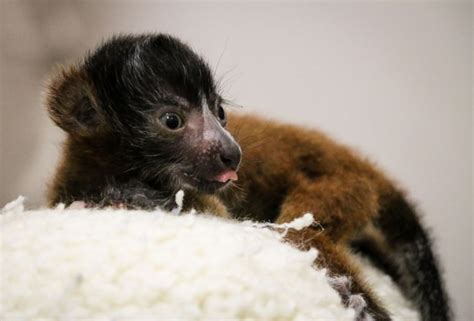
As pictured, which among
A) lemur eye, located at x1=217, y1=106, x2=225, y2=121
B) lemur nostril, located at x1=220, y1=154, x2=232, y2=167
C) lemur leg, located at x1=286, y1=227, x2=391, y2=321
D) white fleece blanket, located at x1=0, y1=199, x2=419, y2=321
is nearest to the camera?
white fleece blanket, located at x1=0, y1=199, x2=419, y2=321

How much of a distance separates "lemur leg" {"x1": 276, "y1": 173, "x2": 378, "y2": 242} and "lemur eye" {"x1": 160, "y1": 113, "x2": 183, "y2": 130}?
0.26 m

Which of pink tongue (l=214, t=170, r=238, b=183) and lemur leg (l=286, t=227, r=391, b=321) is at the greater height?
pink tongue (l=214, t=170, r=238, b=183)

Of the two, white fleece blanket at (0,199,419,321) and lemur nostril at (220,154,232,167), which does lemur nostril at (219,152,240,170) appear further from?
white fleece blanket at (0,199,419,321)

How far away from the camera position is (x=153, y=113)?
40.3 inches

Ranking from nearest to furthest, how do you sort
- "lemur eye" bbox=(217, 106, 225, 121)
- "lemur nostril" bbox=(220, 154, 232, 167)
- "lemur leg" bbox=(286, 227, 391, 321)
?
"lemur leg" bbox=(286, 227, 391, 321), "lemur nostril" bbox=(220, 154, 232, 167), "lemur eye" bbox=(217, 106, 225, 121)

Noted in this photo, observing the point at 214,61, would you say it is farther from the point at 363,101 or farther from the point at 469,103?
the point at 469,103

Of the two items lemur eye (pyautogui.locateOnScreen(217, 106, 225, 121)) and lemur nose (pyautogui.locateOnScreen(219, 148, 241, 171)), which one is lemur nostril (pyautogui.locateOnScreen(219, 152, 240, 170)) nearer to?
lemur nose (pyautogui.locateOnScreen(219, 148, 241, 171))

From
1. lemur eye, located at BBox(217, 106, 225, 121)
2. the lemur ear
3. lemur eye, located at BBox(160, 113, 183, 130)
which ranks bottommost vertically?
the lemur ear

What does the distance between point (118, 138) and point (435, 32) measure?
1.13 metres

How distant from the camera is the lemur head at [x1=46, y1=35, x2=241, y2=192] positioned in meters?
1.01

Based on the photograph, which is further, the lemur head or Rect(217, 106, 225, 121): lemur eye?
Rect(217, 106, 225, 121): lemur eye

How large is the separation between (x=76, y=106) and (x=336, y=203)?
515mm

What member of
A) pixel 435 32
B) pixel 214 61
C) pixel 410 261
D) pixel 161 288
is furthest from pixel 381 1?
pixel 161 288

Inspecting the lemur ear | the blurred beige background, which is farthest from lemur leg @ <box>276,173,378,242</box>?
the blurred beige background
